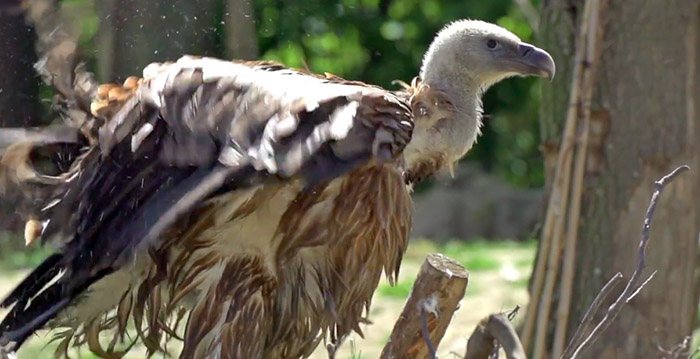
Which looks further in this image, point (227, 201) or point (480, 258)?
point (480, 258)

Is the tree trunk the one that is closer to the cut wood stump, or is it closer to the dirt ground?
the dirt ground

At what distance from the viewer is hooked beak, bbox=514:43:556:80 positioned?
477cm

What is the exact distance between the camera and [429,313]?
386 cm

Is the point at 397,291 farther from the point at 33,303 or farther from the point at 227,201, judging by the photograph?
the point at 227,201

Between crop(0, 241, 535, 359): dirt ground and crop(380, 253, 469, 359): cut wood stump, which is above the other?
crop(380, 253, 469, 359): cut wood stump

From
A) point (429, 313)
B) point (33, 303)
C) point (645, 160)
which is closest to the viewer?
point (429, 313)

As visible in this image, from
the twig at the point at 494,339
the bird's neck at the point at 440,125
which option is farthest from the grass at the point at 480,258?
the twig at the point at 494,339

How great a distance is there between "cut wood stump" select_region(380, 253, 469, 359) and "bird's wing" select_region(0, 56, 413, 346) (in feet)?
1.26

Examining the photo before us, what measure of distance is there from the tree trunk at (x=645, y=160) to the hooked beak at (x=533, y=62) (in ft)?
1.81

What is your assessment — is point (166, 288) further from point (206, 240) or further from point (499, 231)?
point (499, 231)

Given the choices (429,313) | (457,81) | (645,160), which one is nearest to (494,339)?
(429,313)

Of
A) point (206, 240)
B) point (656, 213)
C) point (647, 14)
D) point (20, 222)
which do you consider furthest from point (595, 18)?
point (20, 222)

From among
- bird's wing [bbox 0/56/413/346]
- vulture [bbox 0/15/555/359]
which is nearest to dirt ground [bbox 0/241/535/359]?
vulture [bbox 0/15/555/359]

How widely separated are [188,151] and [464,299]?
4.12 meters
